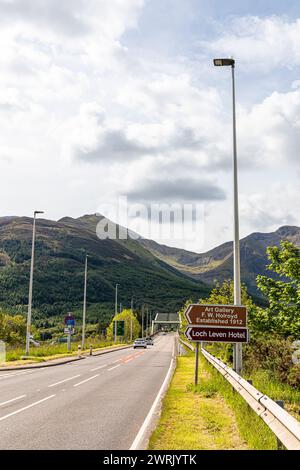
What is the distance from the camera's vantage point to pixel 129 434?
911 centimetres

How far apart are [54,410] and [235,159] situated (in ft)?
31.5

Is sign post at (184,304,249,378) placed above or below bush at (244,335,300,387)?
above

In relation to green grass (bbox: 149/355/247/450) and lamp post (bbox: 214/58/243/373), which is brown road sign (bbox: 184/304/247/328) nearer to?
lamp post (bbox: 214/58/243/373)

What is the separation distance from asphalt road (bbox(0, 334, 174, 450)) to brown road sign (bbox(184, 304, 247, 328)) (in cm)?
284

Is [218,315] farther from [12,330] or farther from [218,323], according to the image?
[12,330]

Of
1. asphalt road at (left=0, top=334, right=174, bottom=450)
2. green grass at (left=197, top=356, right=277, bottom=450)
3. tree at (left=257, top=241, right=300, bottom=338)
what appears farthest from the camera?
tree at (left=257, top=241, right=300, bottom=338)

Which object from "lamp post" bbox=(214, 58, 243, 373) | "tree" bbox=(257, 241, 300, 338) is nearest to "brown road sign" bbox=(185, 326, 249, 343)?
"lamp post" bbox=(214, 58, 243, 373)

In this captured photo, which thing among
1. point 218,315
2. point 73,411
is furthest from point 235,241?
point 73,411

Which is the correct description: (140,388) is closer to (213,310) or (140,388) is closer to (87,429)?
(213,310)

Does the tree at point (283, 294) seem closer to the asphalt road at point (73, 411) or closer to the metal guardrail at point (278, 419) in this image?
the asphalt road at point (73, 411)

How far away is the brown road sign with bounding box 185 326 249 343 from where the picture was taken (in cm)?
1460

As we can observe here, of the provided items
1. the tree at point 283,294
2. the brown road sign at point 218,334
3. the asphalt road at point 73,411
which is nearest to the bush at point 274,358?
the tree at point 283,294

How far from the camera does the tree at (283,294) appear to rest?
21.8 m
